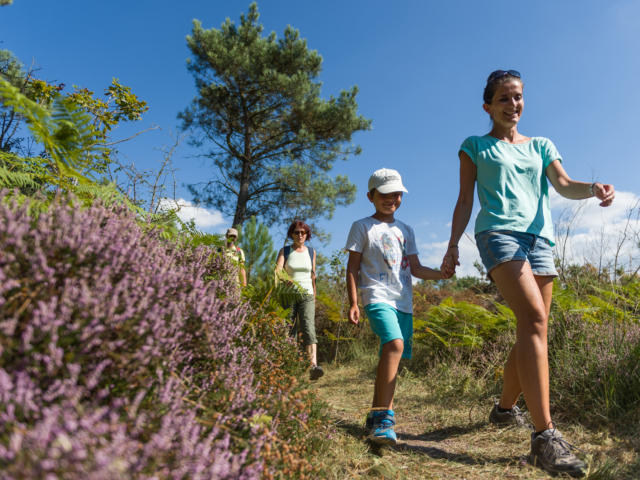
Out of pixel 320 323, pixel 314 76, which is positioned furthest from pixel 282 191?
pixel 320 323

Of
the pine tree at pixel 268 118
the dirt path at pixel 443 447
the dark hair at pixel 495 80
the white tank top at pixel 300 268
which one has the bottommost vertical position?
the dirt path at pixel 443 447

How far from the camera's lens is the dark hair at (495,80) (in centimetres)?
263

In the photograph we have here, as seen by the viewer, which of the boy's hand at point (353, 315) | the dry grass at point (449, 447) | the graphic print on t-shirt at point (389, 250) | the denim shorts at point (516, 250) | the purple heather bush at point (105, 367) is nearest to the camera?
the purple heather bush at point (105, 367)

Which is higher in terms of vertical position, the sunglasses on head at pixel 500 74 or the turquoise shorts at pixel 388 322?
the sunglasses on head at pixel 500 74

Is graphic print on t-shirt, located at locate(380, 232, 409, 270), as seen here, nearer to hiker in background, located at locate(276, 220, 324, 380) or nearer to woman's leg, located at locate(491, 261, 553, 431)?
woman's leg, located at locate(491, 261, 553, 431)

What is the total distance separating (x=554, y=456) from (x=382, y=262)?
1.53 m

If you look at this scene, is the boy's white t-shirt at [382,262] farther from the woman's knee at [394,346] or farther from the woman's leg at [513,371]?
the woman's leg at [513,371]

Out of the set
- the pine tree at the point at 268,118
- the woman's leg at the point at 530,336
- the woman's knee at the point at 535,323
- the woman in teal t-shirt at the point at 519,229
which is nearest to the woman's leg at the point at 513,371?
the woman in teal t-shirt at the point at 519,229

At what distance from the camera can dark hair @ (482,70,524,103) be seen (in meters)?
2.63

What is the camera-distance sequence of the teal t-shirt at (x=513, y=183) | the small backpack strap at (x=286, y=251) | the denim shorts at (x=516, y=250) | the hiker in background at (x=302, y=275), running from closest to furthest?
the denim shorts at (x=516, y=250) < the teal t-shirt at (x=513, y=183) < the hiker in background at (x=302, y=275) < the small backpack strap at (x=286, y=251)

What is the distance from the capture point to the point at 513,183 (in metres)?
2.49

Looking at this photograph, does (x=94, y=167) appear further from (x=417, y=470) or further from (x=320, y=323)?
(x=320, y=323)

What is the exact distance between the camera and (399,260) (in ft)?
10.1

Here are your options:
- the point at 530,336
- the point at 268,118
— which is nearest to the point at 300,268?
the point at 530,336
